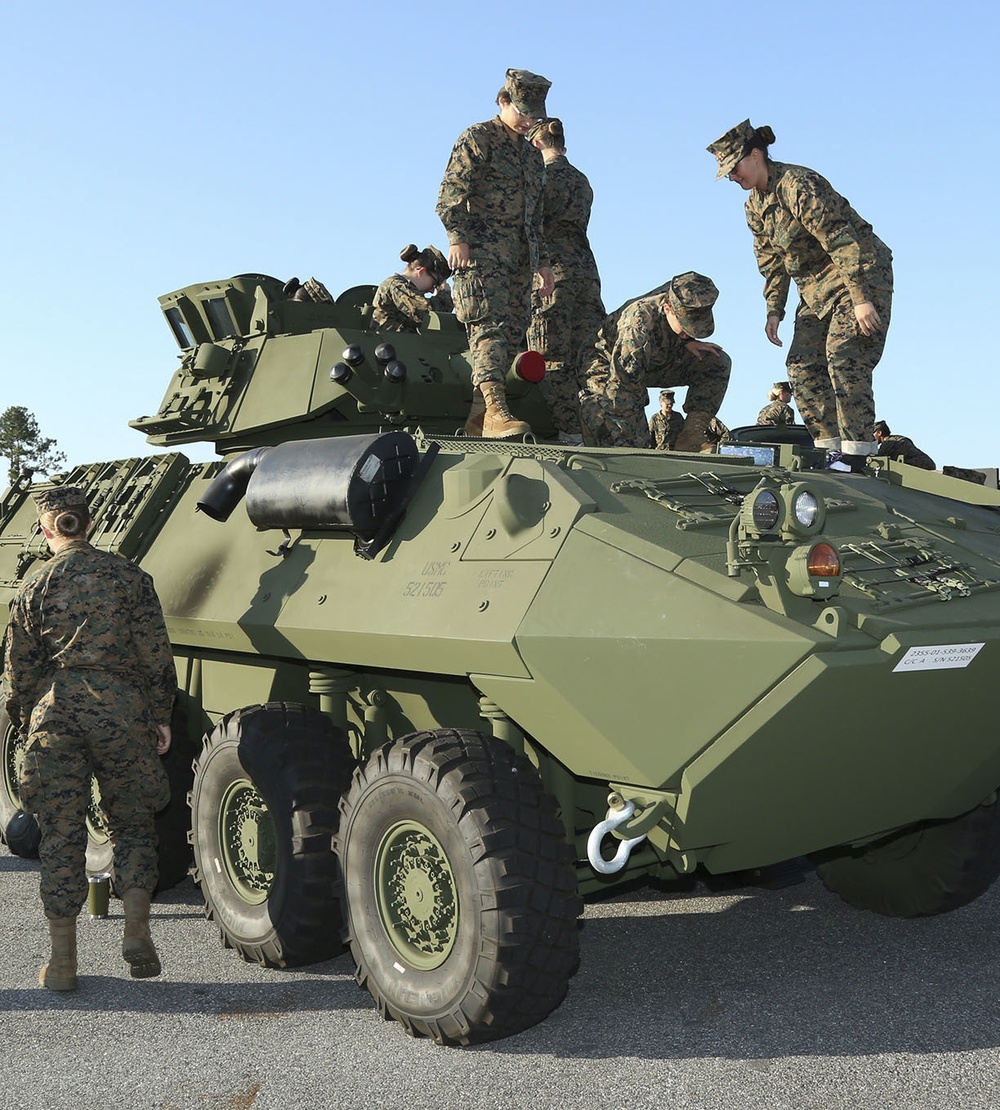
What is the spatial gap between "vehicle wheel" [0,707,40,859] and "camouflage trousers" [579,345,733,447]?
3.49m

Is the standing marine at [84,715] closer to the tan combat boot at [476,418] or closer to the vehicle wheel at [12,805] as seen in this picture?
the vehicle wheel at [12,805]

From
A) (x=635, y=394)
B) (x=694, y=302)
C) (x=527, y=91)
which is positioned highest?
(x=527, y=91)

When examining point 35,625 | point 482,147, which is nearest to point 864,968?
point 35,625

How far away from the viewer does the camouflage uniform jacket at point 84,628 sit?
5348 mm

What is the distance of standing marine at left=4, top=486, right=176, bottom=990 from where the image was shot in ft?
17.3

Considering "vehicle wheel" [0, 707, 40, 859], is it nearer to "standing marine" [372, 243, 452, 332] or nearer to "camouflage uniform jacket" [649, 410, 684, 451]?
"standing marine" [372, 243, 452, 332]

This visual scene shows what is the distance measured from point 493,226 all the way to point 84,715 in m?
3.53

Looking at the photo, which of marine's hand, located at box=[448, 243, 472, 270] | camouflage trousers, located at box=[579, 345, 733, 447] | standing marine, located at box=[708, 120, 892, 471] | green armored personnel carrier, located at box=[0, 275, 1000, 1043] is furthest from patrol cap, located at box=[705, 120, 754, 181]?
green armored personnel carrier, located at box=[0, 275, 1000, 1043]

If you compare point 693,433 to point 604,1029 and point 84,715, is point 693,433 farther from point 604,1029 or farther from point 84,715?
point 604,1029

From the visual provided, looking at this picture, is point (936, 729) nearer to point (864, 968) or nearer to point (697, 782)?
→ point (697, 782)

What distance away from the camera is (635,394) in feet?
24.1

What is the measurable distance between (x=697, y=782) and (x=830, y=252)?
13.1ft

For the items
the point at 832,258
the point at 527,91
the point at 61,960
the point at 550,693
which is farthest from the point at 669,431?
the point at 61,960

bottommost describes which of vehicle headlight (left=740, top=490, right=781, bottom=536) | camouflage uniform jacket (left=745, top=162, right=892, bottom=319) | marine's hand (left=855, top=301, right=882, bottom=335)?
vehicle headlight (left=740, top=490, right=781, bottom=536)
